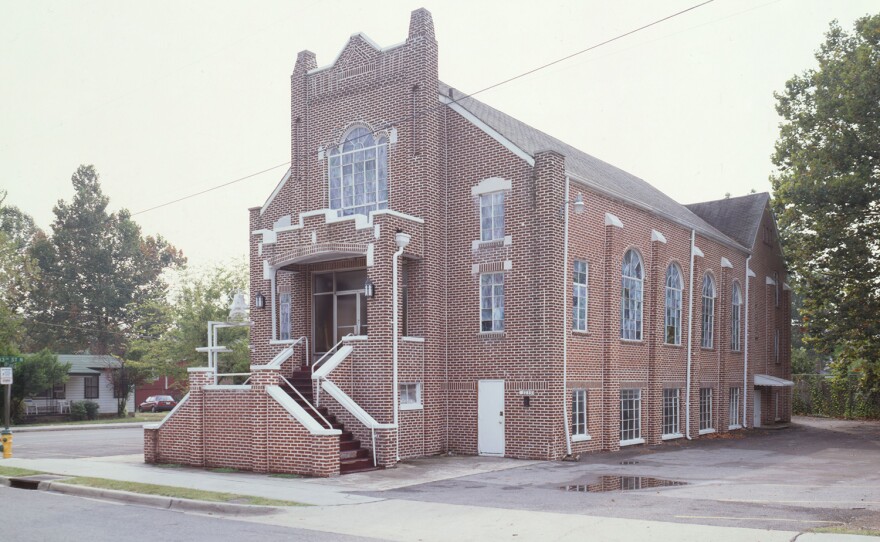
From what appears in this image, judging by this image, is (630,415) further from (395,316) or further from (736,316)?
(736,316)

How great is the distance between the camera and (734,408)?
109ft

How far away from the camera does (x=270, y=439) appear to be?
17906 millimetres

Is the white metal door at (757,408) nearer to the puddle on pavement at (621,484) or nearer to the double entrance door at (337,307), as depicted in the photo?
the puddle on pavement at (621,484)

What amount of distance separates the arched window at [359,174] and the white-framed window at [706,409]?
591 inches

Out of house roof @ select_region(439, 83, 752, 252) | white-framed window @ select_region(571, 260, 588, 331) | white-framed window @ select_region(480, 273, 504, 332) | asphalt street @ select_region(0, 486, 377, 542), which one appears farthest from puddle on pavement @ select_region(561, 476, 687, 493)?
house roof @ select_region(439, 83, 752, 252)

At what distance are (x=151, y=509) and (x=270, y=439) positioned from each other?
4.69 m

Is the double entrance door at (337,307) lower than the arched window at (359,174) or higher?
lower

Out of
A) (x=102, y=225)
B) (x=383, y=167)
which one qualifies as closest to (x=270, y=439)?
(x=383, y=167)

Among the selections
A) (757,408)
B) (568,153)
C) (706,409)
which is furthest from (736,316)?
(568,153)

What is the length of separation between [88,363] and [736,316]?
141 ft

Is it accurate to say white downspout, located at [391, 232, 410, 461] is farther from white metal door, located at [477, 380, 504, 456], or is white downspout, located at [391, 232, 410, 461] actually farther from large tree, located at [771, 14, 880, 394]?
large tree, located at [771, 14, 880, 394]

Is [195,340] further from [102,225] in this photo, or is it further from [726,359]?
[102,225]

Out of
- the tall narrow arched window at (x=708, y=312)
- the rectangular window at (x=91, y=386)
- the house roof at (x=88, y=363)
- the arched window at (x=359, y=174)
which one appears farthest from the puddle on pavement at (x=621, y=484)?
the rectangular window at (x=91, y=386)

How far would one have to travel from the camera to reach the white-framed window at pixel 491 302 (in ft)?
70.9
